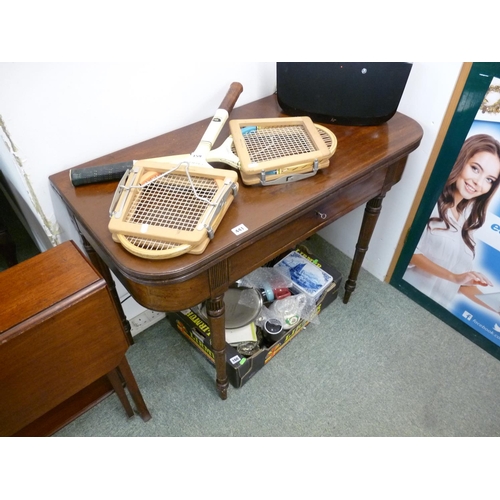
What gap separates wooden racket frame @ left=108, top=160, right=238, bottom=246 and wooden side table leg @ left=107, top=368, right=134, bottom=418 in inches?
19.9

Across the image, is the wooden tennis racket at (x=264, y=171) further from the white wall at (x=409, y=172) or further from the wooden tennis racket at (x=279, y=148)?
the white wall at (x=409, y=172)

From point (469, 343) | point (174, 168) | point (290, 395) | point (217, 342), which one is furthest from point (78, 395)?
A: point (469, 343)

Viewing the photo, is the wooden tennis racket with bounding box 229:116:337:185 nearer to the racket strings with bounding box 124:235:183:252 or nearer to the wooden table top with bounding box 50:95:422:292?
the wooden table top with bounding box 50:95:422:292

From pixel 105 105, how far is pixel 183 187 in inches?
12.6

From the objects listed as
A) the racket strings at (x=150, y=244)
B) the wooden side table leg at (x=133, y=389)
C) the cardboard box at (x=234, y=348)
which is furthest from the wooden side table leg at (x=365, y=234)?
the wooden side table leg at (x=133, y=389)

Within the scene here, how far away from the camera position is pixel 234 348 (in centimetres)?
129

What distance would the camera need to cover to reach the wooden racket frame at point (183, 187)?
76cm

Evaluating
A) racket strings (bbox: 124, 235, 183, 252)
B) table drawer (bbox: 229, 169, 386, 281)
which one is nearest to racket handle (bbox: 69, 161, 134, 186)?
racket strings (bbox: 124, 235, 183, 252)

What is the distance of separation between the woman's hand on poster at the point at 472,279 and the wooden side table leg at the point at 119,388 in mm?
1192

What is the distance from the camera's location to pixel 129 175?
879 mm

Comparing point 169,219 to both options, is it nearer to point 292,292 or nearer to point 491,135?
point 292,292

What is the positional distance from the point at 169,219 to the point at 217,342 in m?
0.42

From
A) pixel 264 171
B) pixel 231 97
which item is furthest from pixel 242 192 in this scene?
pixel 231 97

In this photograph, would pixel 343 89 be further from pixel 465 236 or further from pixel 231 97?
pixel 465 236
